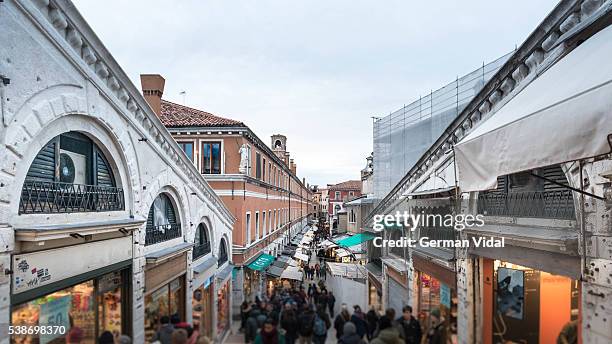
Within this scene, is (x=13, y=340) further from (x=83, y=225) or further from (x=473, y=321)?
(x=473, y=321)

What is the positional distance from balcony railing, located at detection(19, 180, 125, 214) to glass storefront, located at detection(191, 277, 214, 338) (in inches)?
194

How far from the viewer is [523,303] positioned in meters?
7.76

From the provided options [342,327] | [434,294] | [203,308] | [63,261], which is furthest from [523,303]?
[203,308]

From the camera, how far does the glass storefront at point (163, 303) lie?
8.66 metres

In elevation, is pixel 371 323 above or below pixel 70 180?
below

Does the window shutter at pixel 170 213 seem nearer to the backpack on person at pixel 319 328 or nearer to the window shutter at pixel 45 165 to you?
the backpack on person at pixel 319 328

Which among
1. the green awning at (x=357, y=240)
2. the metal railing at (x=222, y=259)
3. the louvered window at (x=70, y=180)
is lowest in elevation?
the green awning at (x=357, y=240)

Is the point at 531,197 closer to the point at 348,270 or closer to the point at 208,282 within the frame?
the point at 208,282

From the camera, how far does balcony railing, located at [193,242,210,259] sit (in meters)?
12.0

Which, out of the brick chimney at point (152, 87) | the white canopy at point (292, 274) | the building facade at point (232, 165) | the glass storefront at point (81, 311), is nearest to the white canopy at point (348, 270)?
the white canopy at point (292, 274)

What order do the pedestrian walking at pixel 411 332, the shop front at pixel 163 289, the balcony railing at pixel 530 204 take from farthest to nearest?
1. the pedestrian walking at pixel 411 332
2. the shop front at pixel 163 289
3. the balcony railing at pixel 530 204

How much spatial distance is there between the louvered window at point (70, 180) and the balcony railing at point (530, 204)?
666 centimetres

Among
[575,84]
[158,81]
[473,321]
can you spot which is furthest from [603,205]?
[158,81]

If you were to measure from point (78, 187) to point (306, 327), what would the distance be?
5.90m
